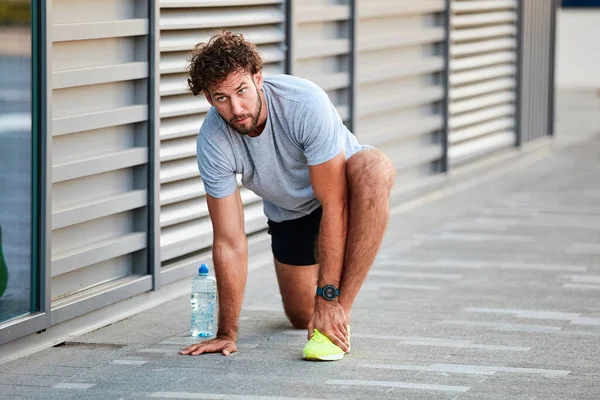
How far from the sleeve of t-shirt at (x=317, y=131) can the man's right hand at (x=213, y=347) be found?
770 millimetres

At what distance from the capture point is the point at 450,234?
26.3ft

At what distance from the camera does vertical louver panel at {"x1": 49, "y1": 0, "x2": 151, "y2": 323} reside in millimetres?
5324

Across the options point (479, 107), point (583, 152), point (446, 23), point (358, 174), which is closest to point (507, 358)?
point (358, 174)

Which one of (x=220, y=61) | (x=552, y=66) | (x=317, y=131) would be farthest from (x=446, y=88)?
(x=220, y=61)

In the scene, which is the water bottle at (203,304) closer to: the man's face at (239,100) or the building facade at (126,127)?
the building facade at (126,127)

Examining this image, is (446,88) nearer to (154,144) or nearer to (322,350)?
(154,144)

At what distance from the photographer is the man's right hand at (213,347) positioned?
16.2 feet

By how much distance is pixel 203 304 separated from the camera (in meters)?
5.59

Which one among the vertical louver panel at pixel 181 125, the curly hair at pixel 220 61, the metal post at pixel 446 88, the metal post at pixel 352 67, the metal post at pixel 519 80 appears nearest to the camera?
the curly hair at pixel 220 61

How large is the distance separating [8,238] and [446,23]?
5798mm

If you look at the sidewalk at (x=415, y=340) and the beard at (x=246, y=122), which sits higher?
the beard at (x=246, y=122)

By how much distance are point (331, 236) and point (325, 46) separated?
10.9ft

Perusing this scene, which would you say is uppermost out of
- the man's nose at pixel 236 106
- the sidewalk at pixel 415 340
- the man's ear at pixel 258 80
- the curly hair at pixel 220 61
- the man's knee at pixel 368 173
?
the curly hair at pixel 220 61

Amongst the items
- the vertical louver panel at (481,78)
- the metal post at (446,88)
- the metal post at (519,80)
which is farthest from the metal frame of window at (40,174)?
the metal post at (519,80)
